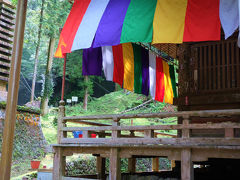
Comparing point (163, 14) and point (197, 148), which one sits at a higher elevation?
point (163, 14)

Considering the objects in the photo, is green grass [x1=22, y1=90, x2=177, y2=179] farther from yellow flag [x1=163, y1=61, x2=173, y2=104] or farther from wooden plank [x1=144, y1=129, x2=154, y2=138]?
wooden plank [x1=144, y1=129, x2=154, y2=138]

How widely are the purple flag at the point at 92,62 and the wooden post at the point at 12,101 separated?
5.44 metres

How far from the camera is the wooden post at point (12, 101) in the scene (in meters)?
6.04

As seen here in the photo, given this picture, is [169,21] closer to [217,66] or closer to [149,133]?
[217,66]

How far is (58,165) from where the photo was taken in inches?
374

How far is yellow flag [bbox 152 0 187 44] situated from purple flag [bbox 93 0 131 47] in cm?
112

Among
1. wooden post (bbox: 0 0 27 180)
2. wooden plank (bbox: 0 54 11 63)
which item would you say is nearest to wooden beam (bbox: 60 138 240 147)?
wooden post (bbox: 0 0 27 180)

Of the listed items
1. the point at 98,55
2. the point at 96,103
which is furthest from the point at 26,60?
the point at 98,55

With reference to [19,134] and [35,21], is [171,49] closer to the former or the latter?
[19,134]

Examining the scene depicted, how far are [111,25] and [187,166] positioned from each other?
15.0ft

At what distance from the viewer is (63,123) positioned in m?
9.83

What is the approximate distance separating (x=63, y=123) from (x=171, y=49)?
6491 mm

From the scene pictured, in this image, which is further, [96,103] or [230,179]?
[96,103]

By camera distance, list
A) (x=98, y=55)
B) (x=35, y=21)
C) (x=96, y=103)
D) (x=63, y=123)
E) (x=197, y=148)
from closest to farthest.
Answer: (x=197, y=148) → (x=63, y=123) → (x=98, y=55) → (x=35, y=21) → (x=96, y=103)
